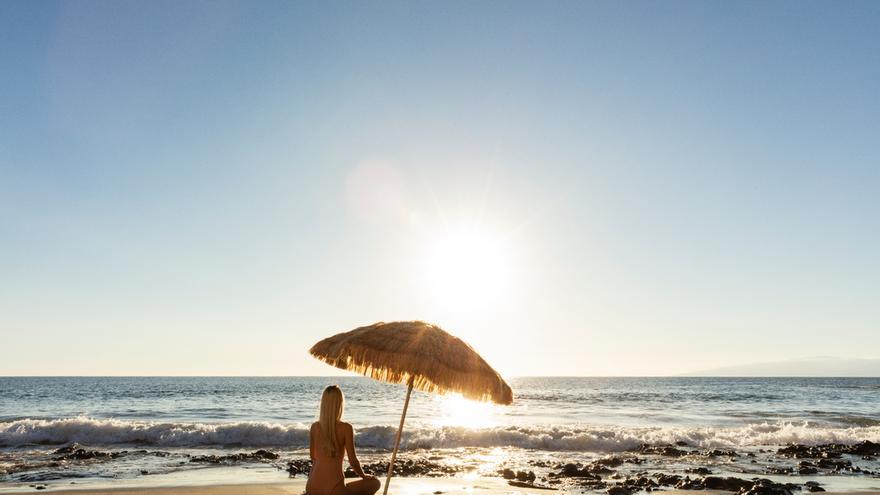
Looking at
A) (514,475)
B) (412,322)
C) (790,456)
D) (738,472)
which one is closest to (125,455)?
(514,475)

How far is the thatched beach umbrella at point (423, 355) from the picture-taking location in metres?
6.86

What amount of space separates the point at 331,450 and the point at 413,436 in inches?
626

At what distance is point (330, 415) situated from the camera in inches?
288

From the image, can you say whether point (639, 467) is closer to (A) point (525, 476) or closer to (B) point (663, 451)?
(B) point (663, 451)

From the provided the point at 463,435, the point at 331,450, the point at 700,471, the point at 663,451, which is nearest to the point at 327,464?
the point at 331,450

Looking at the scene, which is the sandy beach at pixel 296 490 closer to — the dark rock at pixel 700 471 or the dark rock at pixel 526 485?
the dark rock at pixel 526 485

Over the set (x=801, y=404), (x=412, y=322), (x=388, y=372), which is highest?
(x=412, y=322)

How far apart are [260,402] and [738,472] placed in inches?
1492

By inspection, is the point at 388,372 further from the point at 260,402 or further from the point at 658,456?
the point at 260,402

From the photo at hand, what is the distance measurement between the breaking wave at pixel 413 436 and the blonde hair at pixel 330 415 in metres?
14.9

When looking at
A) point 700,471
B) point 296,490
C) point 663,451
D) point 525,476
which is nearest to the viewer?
point 296,490

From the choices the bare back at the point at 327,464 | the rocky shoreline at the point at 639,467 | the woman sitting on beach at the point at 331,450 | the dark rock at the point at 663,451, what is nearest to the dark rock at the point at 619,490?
the rocky shoreline at the point at 639,467

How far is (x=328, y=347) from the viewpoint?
718 cm

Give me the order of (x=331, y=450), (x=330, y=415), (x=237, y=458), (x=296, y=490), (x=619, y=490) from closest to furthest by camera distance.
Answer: (x=330, y=415), (x=331, y=450), (x=296, y=490), (x=619, y=490), (x=237, y=458)
